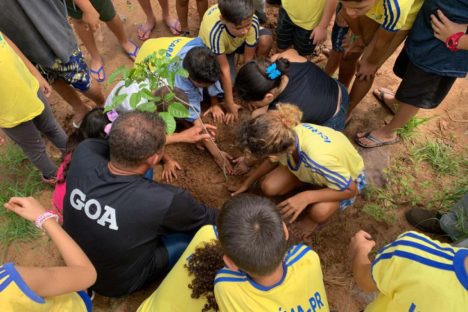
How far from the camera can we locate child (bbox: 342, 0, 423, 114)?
212cm

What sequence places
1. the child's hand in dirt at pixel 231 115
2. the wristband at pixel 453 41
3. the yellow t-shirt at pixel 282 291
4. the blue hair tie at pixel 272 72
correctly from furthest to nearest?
1. the child's hand in dirt at pixel 231 115
2. the blue hair tie at pixel 272 72
3. the wristband at pixel 453 41
4. the yellow t-shirt at pixel 282 291

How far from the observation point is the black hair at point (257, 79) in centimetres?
242

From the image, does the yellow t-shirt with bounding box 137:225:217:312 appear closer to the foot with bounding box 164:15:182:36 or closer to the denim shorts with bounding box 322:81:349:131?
the denim shorts with bounding box 322:81:349:131

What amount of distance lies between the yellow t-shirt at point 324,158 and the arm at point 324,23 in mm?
972

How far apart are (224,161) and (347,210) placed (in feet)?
3.43

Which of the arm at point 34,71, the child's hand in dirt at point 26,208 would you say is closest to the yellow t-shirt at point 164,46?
the arm at point 34,71

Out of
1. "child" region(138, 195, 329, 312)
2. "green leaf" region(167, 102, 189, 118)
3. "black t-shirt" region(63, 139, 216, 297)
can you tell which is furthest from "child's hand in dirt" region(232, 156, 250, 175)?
"child" region(138, 195, 329, 312)

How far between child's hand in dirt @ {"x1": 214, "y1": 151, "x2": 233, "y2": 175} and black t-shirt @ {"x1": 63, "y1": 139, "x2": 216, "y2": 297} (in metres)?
0.86

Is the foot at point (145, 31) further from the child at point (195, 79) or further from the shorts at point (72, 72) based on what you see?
the shorts at point (72, 72)

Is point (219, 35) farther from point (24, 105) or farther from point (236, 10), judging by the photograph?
point (24, 105)

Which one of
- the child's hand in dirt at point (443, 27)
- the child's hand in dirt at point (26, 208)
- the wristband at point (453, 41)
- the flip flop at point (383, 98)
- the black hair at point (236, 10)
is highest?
the black hair at point (236, 10)

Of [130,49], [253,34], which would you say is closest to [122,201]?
[253,34]

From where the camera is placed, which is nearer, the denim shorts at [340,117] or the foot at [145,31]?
the denim shorts at [340,117]

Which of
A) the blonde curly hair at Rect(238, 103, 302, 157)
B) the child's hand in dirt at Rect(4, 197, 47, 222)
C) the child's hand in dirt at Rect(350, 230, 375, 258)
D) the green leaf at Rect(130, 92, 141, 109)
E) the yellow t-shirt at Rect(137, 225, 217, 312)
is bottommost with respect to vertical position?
the yellow t-shirt at Rect(137, 225, 217, 312)
